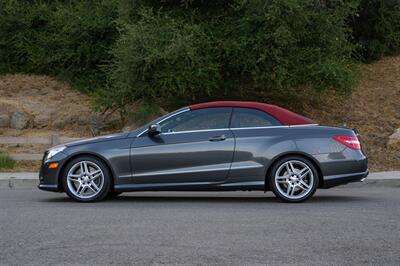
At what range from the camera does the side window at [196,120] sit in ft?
38.3

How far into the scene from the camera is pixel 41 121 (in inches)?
869

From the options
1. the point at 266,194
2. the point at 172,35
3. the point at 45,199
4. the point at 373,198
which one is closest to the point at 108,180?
the point at 45,199

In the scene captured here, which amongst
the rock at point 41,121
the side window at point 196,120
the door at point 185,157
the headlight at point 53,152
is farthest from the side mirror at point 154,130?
the rock at point 41,121

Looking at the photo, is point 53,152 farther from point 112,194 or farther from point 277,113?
point 277,113

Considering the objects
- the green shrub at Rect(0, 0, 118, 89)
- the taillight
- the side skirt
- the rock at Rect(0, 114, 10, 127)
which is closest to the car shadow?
the side skirt

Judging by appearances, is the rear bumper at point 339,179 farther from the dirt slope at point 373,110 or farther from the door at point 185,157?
the dirt slope at point 373,110

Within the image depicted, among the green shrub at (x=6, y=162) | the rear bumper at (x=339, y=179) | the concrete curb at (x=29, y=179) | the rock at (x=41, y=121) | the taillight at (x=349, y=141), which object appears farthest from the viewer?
the rock at (x=41, y=121)

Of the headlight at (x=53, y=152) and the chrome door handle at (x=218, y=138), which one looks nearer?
the chrome door handle at (x=218, y=138)

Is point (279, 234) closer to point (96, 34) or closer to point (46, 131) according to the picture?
point (46, 131)

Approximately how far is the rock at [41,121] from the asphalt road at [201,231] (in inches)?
386

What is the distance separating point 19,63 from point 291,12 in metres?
10.7

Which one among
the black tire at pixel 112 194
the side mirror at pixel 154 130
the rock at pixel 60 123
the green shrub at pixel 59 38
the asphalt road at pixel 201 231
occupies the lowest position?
the asphalt road at pixel 201 231

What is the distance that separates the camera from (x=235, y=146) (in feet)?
37.4

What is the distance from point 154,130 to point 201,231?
316 cm
